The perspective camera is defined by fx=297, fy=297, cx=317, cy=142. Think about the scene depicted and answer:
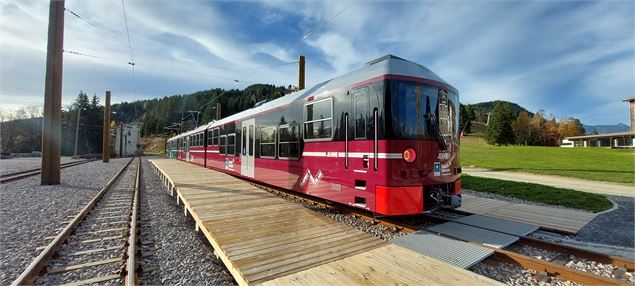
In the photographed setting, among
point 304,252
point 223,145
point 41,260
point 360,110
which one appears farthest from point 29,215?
point 360,110

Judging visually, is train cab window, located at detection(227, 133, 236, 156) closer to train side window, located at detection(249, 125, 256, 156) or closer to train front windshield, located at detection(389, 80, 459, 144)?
train side window, located at detection(249, 125, 256, 156)

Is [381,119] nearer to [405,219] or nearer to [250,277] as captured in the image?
[405,219]

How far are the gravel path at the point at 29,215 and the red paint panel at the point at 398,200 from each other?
17.0ft

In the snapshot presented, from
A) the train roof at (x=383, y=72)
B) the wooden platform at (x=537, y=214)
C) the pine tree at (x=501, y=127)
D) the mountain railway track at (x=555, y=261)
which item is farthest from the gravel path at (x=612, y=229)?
the pine tree at (x=501, y=127)

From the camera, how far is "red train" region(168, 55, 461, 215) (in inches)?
205

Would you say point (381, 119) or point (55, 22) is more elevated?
point (55, 22)

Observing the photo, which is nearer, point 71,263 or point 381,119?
point 71,263

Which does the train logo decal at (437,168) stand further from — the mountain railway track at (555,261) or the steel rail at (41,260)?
the steel rail at (41,260)

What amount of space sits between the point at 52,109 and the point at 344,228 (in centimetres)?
1427

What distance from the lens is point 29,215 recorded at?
7023mm

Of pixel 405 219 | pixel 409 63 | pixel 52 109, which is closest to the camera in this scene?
pixel 409 63

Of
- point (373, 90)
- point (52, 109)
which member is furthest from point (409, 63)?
point (52, 109)

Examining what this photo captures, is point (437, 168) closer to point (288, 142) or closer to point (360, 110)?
point (360, 110)

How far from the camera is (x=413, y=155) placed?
17.4ft
